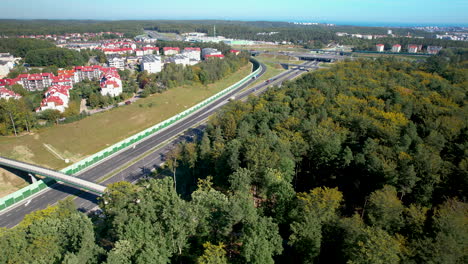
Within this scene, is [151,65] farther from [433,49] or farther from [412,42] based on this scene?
[412,42]

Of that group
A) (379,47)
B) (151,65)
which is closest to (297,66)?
(379,47)

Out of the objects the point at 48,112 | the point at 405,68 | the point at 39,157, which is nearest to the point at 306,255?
the point at 39,157

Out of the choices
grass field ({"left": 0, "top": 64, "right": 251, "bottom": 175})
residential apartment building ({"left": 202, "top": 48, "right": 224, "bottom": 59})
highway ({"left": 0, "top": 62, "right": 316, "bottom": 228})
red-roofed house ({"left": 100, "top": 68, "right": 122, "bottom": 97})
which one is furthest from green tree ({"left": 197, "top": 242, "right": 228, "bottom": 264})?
residential apartment building ({"left": 202, "top": 48, "right": 224, "bottom": 59})

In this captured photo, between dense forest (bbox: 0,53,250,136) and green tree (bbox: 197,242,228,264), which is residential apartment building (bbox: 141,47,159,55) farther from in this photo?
green tree (bbox: 197,242,228,264)

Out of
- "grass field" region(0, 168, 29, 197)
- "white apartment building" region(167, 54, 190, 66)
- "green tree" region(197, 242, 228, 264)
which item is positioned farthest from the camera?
"white apartment building" region(167, 54, 190, 66)

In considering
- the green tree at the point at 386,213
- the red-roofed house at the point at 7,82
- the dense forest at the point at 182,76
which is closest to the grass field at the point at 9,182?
the dense forest at the point at 182,76

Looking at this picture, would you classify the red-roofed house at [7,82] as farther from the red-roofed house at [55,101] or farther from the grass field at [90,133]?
the grass field at [90,133]
